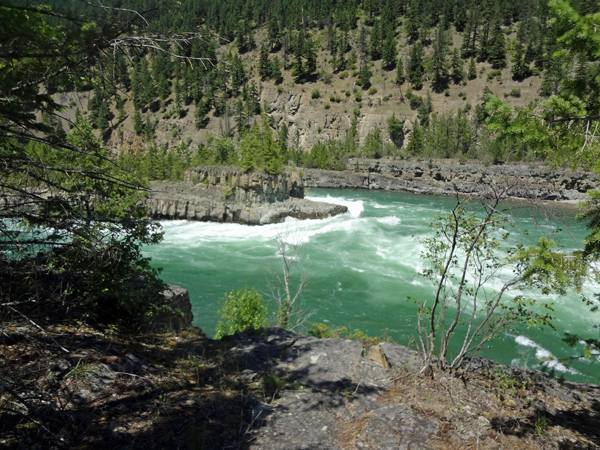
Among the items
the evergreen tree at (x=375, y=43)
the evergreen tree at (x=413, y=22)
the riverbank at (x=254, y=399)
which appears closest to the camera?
the riverbank at (x=254, y=399)

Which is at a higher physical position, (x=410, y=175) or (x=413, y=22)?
(x=413, y=22)

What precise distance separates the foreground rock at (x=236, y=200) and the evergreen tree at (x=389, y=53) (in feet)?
209

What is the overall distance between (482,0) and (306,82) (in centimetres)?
5240

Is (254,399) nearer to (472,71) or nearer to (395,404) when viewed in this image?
(395,404)

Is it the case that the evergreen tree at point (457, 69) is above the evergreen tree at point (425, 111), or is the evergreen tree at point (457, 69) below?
above

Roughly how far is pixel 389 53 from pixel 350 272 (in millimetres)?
81115

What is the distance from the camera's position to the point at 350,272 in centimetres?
1895

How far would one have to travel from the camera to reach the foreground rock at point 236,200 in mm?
32125

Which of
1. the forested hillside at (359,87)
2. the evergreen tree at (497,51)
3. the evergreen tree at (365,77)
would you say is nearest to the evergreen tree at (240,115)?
the forested hillside at (359,87)

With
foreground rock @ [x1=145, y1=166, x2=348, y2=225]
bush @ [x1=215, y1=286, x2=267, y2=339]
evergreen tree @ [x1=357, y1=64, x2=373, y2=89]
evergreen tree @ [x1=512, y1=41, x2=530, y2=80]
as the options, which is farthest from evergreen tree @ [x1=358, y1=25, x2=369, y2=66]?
bush @ [x1=215, y1=286, x2=267, y2=339]

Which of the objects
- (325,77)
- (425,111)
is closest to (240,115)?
(325,77)

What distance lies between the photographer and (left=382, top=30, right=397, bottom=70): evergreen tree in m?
85.0

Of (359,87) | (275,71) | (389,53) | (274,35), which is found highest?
(274,35)

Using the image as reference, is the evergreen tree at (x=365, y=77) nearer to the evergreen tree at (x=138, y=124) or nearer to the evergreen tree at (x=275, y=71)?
the evergreen tree at (x=275, y=71)
